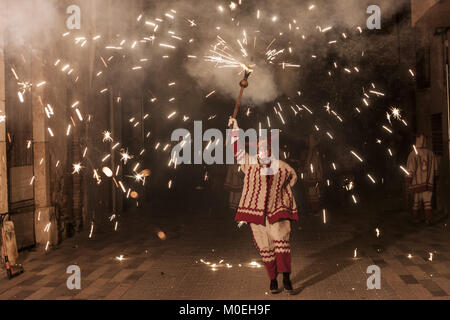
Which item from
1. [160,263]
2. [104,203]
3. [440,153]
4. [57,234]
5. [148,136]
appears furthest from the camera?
[148,136]

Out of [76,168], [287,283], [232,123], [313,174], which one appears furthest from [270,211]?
[313,174]

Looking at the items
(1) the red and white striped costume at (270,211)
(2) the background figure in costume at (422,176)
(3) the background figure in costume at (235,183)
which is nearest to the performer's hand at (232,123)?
(1) the red and white striped costume at (270,211)

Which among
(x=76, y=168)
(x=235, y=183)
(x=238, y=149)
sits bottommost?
(x=235, y=183)

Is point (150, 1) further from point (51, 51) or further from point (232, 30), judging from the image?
point (51, 51)

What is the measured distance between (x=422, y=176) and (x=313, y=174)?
92.6 inches

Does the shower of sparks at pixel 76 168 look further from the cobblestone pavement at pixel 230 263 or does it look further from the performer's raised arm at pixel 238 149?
the performer's raised arm at pixel 238 149

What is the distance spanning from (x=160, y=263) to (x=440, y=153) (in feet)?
26.8

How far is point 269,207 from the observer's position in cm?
582

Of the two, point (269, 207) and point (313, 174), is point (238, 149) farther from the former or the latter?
point (313, 174)

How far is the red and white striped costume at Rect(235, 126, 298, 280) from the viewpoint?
573cm

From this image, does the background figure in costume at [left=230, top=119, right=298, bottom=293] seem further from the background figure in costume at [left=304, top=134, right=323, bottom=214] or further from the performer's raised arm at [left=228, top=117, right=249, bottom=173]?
the background figure in costume at [left=304, top=134, right=323, bottom=214]

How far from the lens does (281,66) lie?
16234 mm

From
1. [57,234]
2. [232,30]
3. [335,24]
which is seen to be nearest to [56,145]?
[57,234]

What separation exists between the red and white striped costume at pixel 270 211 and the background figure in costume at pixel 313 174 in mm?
5487
